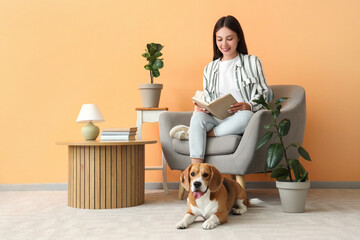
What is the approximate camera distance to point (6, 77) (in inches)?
139

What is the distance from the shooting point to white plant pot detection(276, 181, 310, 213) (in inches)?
89.5

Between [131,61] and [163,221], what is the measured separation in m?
1.77

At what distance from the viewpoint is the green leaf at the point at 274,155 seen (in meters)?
2.24

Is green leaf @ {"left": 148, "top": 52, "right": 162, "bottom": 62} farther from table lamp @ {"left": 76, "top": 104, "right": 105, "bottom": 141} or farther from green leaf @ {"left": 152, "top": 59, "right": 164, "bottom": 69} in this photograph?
table lamp @ {"left": 76, "top": 104, "right": 105, "bottom": 141}

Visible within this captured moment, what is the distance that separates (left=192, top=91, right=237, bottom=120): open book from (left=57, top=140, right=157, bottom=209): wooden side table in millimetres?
464

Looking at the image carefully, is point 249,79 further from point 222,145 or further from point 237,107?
point 222,145

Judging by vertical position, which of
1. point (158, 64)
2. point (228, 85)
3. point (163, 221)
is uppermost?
point (158, 64)

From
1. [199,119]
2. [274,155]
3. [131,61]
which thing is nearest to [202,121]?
[199,119]

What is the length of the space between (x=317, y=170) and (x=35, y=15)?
2.74 meters

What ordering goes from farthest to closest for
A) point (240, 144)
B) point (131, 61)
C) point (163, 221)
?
1. point (131, 61)
2. point (240, 144)
3. point (163, 221)

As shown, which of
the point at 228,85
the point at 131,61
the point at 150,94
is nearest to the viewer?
the point at 228,85

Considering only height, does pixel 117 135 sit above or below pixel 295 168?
above

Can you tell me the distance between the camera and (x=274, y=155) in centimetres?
225

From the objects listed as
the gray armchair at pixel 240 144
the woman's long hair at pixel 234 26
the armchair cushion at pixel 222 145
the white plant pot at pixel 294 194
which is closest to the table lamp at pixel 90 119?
the gray armchair at pixel 240 144
